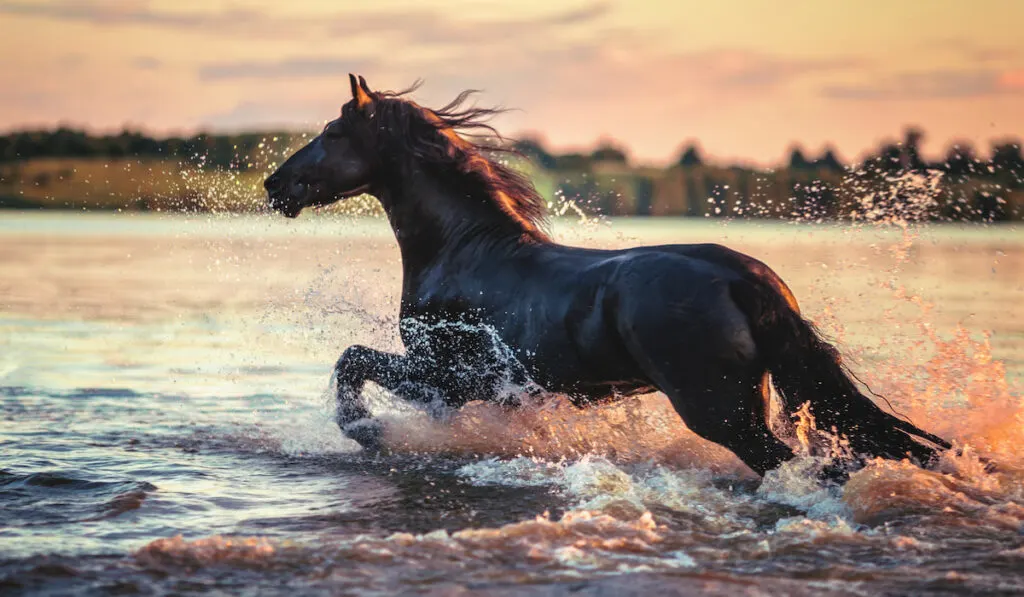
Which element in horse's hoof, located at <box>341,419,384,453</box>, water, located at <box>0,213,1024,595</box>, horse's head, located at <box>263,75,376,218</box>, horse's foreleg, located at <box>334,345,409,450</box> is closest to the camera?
water, located at <box>0,213,1024,595</box>

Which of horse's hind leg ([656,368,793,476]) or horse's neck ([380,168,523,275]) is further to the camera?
horse's neck ([380,168,523,275])

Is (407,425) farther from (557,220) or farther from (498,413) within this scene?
(557,220)

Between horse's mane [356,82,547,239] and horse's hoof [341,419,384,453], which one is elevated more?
horse's mane [356,82,547,239]

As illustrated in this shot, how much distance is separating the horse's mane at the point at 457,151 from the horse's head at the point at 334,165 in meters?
0.13

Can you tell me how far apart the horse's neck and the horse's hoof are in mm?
1045

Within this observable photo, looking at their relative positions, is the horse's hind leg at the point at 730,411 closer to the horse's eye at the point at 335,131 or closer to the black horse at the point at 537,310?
the black horse at the point at 537,310

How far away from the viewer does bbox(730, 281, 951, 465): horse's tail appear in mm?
5582

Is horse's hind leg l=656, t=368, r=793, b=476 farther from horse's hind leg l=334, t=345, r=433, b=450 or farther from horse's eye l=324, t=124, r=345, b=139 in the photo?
horse's eye l=324, t=124, r=345, b=139

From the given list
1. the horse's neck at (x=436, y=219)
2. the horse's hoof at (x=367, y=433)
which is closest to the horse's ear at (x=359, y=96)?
the horse's neck at (x=436, y=219)

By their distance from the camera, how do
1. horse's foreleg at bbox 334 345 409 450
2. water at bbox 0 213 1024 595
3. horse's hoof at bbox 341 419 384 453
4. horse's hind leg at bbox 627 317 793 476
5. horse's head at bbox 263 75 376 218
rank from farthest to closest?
horse's head at bbox 263 75 376 218 < horse's hoof at bbox 341 419 384 453 < horse's foreleg at bbox 334 345 409 450 < horse's hind leg at bbox 627 317 793 476 < water at bbox 0 213 1024 595

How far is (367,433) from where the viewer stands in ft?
23.8

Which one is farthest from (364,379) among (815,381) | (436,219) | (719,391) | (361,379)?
(815,381)

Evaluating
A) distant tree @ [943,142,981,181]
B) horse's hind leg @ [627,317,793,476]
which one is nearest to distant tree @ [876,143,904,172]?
distant tree @ [943,142,981,181]

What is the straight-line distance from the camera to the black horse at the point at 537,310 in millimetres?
5586
